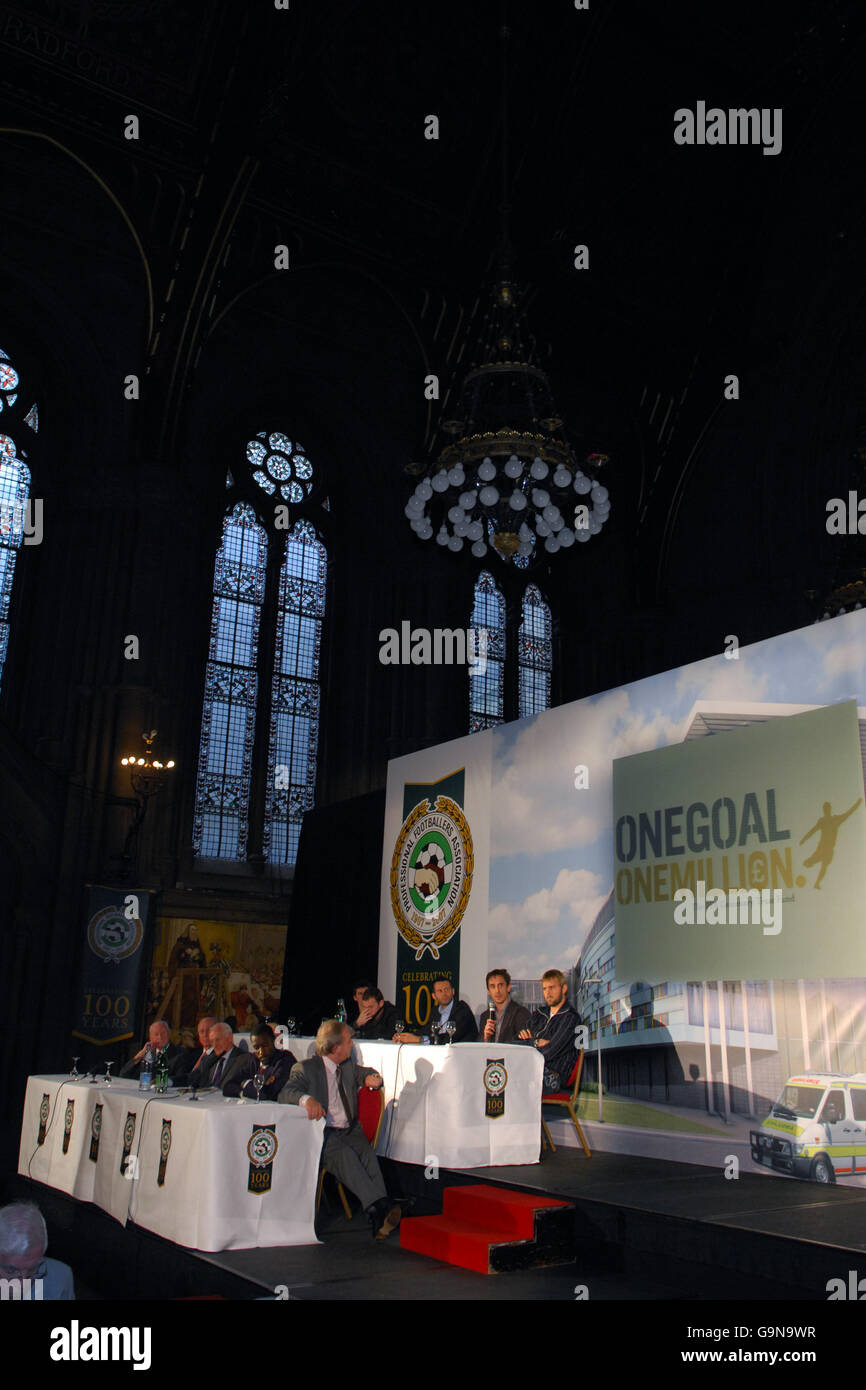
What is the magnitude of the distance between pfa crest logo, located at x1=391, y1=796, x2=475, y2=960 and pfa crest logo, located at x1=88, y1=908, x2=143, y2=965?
9.34 ft

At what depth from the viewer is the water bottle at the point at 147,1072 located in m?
6.31

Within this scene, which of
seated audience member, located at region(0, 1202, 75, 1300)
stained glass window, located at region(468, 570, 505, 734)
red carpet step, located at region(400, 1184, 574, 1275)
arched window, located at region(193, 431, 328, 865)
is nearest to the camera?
seated audience member, located at region(0, 1202, 75, 1300)

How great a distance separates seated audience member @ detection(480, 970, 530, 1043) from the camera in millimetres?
7281

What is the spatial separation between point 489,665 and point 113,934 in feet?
21.5

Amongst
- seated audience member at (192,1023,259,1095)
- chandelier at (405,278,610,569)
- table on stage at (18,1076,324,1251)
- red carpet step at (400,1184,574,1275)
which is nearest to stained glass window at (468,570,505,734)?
chandelier at (405,278,610,569)

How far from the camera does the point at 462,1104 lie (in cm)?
600

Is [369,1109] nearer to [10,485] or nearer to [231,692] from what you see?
[231,692]

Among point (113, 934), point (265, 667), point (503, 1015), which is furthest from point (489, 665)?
point (503, 1015)

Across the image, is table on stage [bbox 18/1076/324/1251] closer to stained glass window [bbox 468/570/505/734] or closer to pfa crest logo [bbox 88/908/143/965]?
pfa crest logo [bbox 88/908/143/965]

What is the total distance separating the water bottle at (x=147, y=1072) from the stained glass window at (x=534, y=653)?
893 cm

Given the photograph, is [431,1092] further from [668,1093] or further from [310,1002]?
[310,1002]

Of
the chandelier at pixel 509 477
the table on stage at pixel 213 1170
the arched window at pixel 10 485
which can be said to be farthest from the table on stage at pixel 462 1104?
the arched window at pixel 10 485

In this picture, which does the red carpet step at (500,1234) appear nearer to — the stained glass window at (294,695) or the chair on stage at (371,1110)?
the chair on stage at (371,1110)
